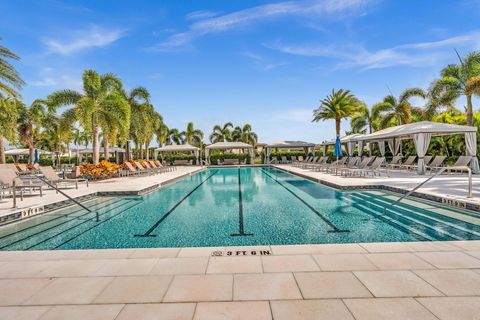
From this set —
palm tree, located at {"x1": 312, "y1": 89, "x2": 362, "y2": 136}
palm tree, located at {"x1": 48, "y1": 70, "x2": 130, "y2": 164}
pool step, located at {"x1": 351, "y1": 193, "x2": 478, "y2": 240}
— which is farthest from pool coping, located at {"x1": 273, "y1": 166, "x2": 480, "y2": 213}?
palm tree, located at {"x1": 312, "y1": 89, "x2": 362, "y2": 136}

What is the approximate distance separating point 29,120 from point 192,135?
77.4 feet

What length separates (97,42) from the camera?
14797mm

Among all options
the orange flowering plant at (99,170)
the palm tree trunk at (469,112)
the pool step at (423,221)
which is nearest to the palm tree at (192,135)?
the orange flowering plant at (99,170)

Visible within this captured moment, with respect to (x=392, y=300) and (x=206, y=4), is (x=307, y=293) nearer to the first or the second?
(x=392, y=300)

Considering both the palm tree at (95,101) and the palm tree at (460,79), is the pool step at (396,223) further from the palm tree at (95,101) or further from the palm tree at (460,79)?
the palm tree at (95,101)

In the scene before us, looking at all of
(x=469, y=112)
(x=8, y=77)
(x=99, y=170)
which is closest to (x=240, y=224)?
(x=99, y=170)

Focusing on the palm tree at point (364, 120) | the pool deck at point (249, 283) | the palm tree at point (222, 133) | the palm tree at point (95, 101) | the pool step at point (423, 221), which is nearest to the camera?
the pool deck at point (249, 283)

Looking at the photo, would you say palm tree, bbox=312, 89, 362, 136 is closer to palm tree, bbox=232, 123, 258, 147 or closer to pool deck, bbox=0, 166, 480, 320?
palm tree, bbox=232, 123, 258, 147

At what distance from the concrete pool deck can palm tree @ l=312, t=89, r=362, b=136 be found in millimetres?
24247

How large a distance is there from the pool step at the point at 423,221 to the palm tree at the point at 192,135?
39.6 metres

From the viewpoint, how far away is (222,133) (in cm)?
4759

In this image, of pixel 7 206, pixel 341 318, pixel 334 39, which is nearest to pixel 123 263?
pixel 341 318

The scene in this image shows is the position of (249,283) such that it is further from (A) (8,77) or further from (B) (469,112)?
(B) (469,112)

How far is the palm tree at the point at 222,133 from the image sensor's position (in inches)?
1869
